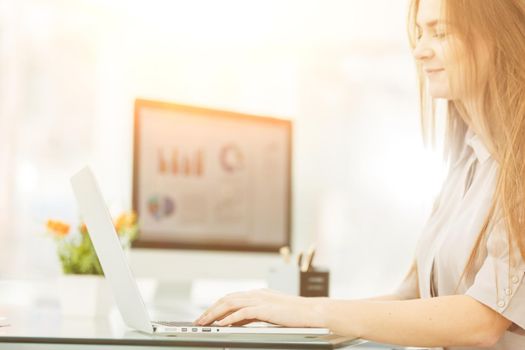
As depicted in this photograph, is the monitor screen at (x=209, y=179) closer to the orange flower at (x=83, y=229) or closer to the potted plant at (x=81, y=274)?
the potted plant at (x=81, y=274)

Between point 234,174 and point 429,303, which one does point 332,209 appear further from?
point 429,303

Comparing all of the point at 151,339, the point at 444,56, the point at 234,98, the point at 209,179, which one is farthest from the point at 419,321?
the point at 234,98

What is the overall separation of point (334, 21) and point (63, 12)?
149cm

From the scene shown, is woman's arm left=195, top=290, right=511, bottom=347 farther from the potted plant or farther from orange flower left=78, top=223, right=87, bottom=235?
orange flower left=78, top=223, right=87, bottom=235

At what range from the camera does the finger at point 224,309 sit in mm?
1253

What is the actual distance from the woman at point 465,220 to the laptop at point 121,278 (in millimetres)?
24

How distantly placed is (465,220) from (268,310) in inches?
19.0

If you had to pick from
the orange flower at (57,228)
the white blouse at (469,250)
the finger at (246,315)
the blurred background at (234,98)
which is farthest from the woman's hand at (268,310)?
the blurred background at (234,98)

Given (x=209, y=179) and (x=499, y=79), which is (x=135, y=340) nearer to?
(x=499, y=79)

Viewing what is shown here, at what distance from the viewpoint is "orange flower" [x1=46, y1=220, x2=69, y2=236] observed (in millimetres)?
1834

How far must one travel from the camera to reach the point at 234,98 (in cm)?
429

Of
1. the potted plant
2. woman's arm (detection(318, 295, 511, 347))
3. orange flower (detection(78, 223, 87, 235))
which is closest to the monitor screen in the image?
the potted plant

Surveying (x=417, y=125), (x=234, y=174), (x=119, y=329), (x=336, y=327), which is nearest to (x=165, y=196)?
(x=234, y=174)

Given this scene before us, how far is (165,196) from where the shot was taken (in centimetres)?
258
